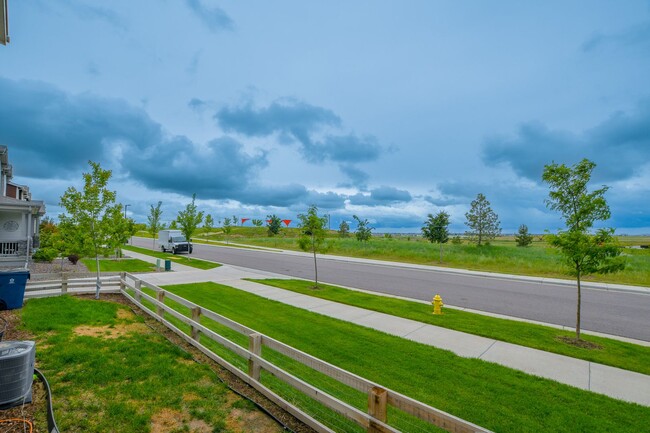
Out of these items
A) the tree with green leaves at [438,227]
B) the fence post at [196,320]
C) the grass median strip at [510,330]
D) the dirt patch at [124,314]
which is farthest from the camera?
the tree with green leaves at [438,227]

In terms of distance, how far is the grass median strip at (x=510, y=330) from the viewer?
7.12m

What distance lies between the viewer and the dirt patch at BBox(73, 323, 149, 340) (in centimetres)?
744

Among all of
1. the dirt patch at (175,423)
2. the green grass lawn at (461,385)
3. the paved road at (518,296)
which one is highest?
the dirt patch at (175,423)

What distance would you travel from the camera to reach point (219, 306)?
10930 millimetres

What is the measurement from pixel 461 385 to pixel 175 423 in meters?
4.38

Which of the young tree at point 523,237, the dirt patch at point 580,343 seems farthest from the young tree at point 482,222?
the dirt patch at point 580,343

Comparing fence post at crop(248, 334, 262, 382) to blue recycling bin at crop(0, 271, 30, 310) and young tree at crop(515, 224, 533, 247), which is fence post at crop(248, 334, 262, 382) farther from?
young tree at crop(515, 224, 533, 247)

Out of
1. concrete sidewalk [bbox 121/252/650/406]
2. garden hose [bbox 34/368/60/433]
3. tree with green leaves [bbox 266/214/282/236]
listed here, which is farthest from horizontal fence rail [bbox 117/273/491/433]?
tree with green leaves [bbox 266/214/282/236]

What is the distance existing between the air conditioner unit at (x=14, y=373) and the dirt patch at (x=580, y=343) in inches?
407

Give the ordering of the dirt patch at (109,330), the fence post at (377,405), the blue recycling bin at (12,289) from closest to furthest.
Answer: the fence post at (377,405), the dirt patch at (109,330), the blue recycling bin at (12,289)

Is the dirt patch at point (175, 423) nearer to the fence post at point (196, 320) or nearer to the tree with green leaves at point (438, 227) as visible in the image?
the fence post at point (196, 320)

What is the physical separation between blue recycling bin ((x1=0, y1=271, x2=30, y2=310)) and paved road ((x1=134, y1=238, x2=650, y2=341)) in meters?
11.9

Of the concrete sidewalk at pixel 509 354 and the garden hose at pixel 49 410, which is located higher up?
the garden hose at pixel 49 410

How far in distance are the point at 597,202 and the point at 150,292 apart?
582 inches
